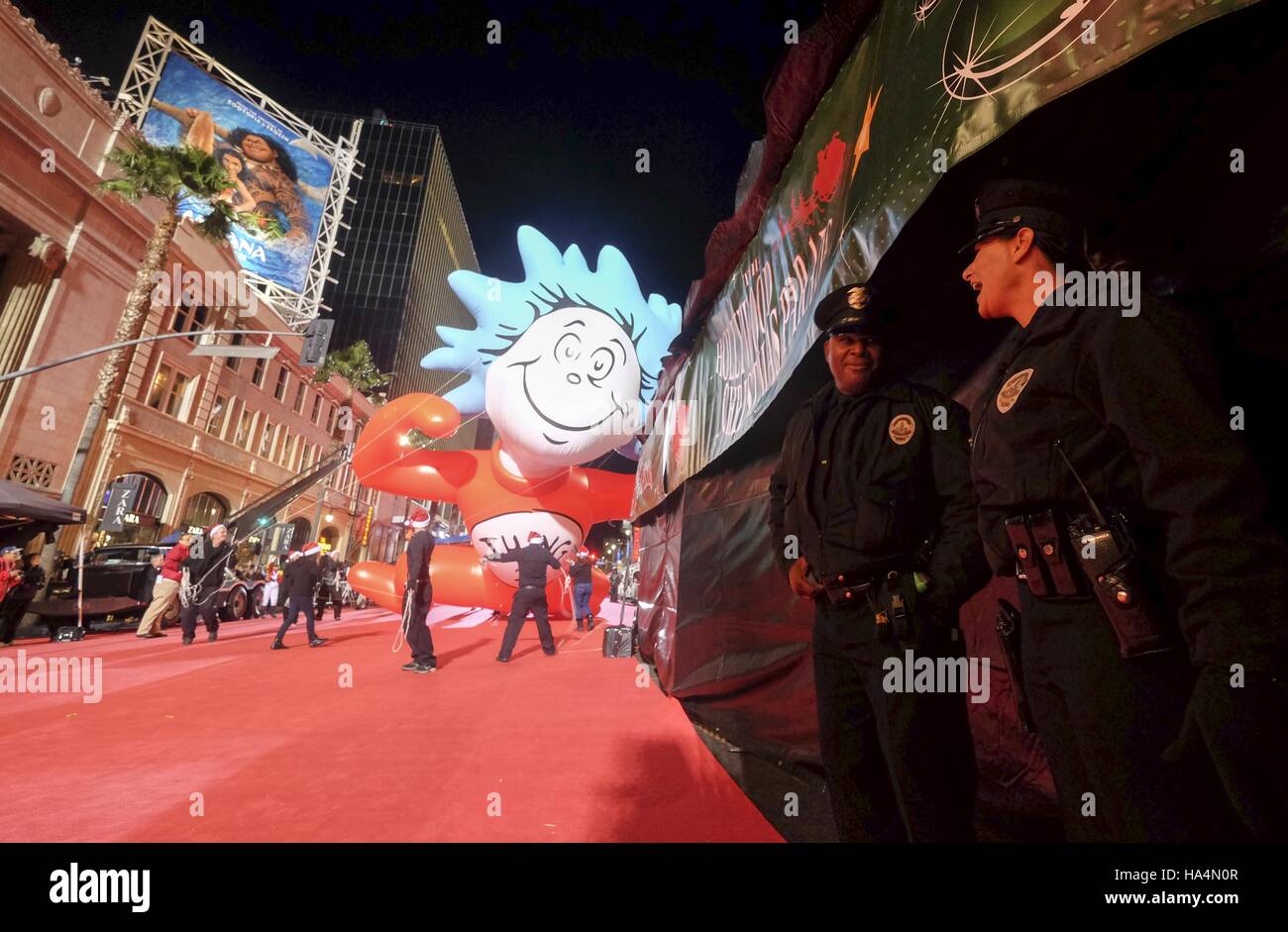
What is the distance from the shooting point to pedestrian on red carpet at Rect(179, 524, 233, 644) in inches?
324

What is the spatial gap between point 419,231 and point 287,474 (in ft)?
148

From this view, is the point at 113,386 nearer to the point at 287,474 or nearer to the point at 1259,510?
the point at 287,474

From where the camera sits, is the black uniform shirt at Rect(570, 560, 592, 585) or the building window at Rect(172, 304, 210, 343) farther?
the building window at Rect(172, 304, 210, 343)

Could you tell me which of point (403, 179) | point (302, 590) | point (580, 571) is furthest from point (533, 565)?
point (403, 179)

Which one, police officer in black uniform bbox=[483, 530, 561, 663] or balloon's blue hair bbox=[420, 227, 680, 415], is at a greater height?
balloon's blue hair bbox=[420, 227, 680, 415]

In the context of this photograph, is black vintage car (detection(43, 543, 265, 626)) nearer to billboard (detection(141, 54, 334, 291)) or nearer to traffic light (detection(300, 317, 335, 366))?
traffic light (detection(300, 317, 335, 366))

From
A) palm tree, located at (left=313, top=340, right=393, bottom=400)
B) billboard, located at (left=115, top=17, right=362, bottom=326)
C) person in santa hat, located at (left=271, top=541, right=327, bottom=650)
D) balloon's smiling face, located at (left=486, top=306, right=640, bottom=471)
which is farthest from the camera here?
palm tree, located at (left=313, top=340, right=393, bottom=400)

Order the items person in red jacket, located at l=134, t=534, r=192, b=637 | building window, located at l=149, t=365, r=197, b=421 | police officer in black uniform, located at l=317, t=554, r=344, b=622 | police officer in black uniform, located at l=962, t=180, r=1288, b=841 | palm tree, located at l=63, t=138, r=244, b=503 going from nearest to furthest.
A: police officer in black uniform, located at l=962, t=180, r=1288, b=841, person in red jacket, located at l=134, t=534, r=192, b=637, police officer in black uniform, located at l=317, t=554, r=344, b=622, palm tree, located at l=63, t=138, r=244, b=503, building window, located at l=149, t=365, r=197, b=421

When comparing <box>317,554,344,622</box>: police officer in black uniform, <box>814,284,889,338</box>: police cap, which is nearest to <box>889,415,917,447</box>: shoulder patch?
<box>814,284,889,338</box>: police cap

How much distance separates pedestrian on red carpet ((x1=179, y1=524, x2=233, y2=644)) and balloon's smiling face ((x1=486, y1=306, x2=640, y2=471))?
5.58 meters

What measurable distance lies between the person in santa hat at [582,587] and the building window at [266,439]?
24.4 metres

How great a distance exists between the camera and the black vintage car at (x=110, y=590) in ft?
31.1

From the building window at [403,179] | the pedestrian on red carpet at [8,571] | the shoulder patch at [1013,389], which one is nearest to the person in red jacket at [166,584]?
the pedestrian on red carpet at [8,571]

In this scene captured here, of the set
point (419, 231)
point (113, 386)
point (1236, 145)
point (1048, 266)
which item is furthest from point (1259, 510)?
point (419, 231)
